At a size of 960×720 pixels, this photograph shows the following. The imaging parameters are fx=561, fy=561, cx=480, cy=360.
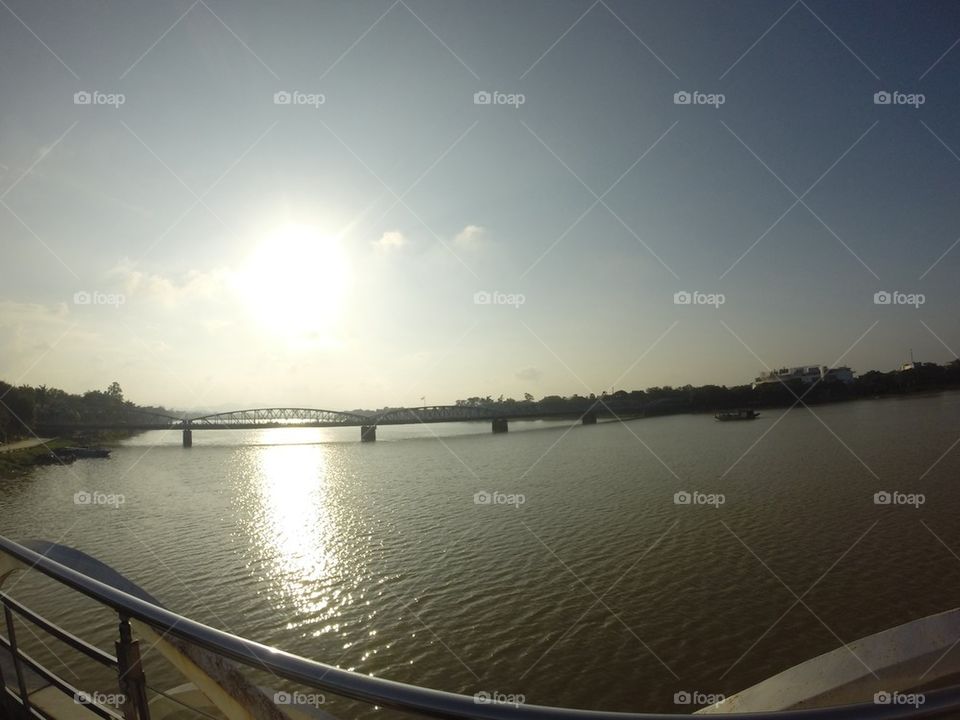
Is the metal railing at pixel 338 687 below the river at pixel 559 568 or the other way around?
the other way around

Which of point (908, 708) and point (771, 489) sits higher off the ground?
point (908, 708)

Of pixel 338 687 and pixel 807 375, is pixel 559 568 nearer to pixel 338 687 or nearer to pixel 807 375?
pixel 338 687

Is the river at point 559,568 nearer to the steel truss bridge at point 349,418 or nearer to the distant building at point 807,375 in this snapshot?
the steel truss bridge at point 349,418

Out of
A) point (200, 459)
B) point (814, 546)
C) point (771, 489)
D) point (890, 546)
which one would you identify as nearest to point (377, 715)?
point (814, 546)

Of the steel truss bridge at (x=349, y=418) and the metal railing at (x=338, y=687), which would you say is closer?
the metal railing at (x=338, y=687)

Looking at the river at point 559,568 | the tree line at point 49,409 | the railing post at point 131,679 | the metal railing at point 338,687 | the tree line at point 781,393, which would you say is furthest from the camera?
the tree line at point 781,393

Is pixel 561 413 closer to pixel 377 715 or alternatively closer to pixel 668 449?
pixel 668 449

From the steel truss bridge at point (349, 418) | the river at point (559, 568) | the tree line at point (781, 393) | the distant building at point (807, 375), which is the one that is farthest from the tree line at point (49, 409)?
the distant building at point (807, 375)

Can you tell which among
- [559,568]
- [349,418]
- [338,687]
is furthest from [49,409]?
[338,687]
